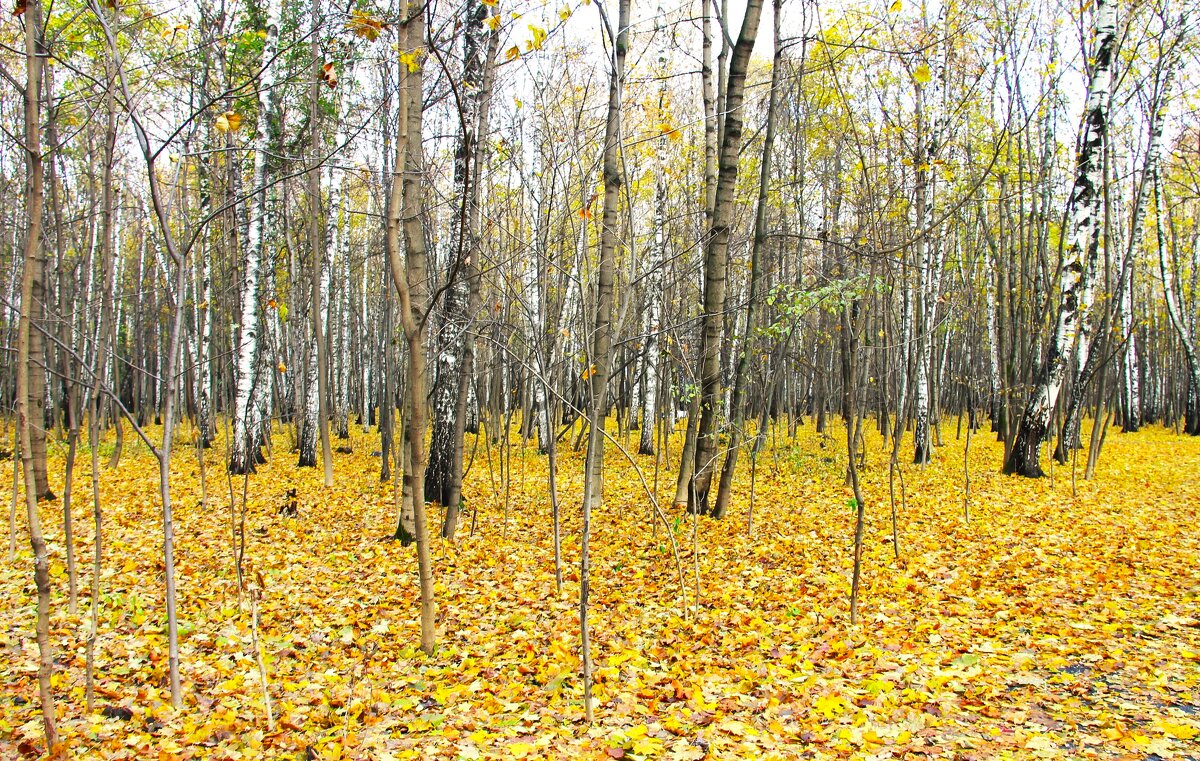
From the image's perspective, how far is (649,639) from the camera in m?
5.06

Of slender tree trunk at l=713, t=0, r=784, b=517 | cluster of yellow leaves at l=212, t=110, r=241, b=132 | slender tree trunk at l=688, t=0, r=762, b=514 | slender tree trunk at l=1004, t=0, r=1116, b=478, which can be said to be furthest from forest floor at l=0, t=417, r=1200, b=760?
cluster of yellow leaves at l=212, t=110, r=241, b=132

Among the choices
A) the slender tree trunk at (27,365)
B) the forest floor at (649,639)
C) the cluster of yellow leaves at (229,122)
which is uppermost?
the cluster of yellow leaves at (229,122)

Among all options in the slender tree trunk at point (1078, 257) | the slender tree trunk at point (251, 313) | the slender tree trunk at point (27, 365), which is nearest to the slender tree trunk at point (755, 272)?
the slender tree trunk at point (27, 365)

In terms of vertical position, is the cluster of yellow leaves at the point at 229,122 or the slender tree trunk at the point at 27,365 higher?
the cluster of yellow leaves at the point at 229,122

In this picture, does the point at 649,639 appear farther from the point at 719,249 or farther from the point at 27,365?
the point at 719,249

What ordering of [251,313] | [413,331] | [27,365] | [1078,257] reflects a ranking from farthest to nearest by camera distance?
[251,313] < [1078,257] < [413,331] < [27,365]

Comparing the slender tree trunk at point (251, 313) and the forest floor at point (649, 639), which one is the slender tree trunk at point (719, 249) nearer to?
the forest floor at point (649, 639)

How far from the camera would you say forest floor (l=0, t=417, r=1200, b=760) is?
3535 millimetres

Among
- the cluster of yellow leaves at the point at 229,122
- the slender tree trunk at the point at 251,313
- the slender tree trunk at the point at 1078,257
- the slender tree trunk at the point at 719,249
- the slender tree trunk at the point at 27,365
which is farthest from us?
the slender tree trunk at the point at 251,313

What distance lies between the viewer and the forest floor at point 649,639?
11.6 ft

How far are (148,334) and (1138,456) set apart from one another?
1292 inches

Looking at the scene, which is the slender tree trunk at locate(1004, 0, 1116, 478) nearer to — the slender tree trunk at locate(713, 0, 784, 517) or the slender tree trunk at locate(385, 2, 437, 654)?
the slender tree trunk at locate(713, 0, 784, 517)

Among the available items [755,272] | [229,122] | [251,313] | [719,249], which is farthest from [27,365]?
[251,313]

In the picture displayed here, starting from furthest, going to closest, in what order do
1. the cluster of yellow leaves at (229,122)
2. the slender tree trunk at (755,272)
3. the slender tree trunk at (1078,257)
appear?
the slender tree trunk at (1078,257)
the slender tree trunk at (755,272)
the cluster of yellow leaves at (229,122)
